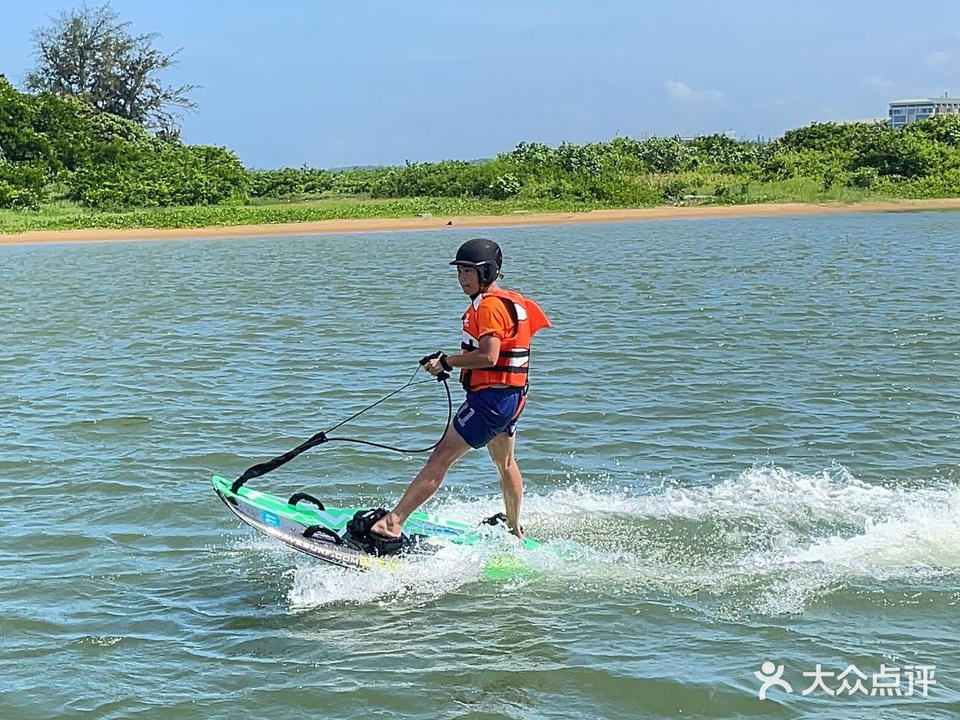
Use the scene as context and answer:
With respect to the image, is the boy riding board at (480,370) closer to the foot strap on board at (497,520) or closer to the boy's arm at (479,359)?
the boy's arm at (479,359)

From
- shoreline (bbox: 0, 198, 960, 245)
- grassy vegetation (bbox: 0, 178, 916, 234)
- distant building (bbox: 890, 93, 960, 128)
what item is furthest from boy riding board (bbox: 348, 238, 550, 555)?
distant building (bbox: 890, 93, 960, 128)

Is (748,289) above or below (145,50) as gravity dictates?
below

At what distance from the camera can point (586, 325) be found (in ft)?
52.7

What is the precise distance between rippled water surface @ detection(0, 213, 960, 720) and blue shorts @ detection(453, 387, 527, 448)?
32.7 inches

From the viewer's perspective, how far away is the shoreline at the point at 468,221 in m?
36.0

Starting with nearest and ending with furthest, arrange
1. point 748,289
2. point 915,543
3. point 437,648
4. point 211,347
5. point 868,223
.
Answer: point 437,648, point 915,543, point 211,347, point 748,289, point 868,223

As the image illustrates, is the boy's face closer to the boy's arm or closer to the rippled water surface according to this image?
the boy's arm

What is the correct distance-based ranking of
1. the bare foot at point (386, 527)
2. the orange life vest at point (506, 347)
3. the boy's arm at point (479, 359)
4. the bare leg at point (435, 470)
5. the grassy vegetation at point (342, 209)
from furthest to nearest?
1. the grassy vegetation at point (342, 209)
2. the bare foot at point (386, 527)
3. the bare leg at point (435, 470)
4. the orange life vest at point (506, 347)
5. the boy's arm at point (479, 359)

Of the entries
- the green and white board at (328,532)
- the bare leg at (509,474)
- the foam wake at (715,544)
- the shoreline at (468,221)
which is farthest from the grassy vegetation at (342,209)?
the bare leg at (509,474)

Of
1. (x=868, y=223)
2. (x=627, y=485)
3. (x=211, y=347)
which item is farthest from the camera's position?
(x=868, y=223)

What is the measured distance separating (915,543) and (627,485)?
216 centimetres

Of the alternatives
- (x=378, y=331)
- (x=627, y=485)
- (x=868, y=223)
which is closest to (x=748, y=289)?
(x=378, y=331)

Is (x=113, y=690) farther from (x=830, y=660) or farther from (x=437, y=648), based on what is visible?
(x=830, y=660)

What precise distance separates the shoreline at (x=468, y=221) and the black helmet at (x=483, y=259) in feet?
101
